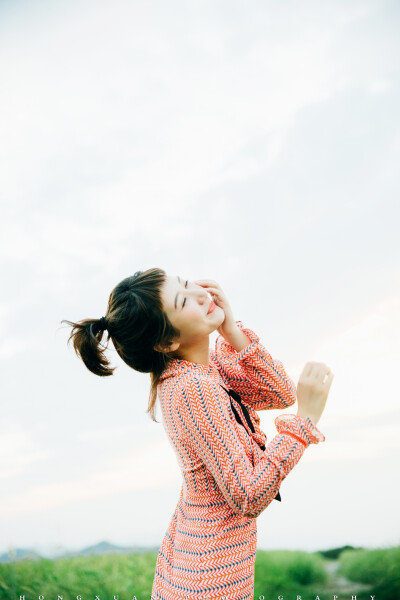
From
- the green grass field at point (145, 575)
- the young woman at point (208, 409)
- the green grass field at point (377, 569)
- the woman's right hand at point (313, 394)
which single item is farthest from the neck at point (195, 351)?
the green grass field at point (377, 569)

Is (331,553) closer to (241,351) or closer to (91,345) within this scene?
(241,351)

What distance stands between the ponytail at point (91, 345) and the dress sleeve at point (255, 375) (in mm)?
339

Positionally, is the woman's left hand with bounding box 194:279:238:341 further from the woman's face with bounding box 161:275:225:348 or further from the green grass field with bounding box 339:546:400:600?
the green grass field with bounding box 339:546:400:600

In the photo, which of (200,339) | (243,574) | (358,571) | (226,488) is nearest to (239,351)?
(200,339)

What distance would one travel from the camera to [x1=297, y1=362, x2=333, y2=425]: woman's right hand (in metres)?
1.35

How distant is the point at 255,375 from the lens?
1.61m

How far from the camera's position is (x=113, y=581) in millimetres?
3531

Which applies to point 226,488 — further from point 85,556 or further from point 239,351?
point 85,556

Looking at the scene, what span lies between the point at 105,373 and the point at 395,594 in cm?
264

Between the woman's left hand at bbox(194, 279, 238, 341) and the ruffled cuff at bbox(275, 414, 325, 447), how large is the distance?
38 centimetres

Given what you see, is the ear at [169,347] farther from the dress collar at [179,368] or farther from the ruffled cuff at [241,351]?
the ruffled cuff at [241,351]

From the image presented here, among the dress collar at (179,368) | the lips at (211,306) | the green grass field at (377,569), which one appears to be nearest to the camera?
the dress collar at (179,368)

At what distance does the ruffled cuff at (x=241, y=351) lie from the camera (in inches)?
62.6

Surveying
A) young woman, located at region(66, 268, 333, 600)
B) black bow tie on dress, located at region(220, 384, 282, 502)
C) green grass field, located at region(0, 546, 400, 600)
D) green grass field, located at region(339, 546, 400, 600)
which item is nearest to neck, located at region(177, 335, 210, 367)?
young woman, located at region(66, 268, 333, 600)
